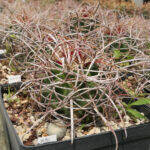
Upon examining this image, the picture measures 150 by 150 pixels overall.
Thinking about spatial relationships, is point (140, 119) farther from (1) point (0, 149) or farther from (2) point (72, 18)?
(2) point (72, 18)

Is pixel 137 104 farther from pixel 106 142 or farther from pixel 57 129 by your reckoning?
pixel 57 129

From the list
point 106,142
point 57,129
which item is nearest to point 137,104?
point 106,142

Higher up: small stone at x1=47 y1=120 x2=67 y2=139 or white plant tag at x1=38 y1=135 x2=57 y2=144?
white plant tag at x1=38 y1=135 x2=57 y2=144

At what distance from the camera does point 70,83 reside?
93cm

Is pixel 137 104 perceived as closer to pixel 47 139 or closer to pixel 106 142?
pixel 106 142

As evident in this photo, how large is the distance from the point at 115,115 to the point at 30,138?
1.40 feet

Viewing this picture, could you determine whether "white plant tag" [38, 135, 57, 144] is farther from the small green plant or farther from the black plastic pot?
the small green plant

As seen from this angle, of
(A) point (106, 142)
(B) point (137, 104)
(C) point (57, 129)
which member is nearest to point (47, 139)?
(C) point (57, 129)

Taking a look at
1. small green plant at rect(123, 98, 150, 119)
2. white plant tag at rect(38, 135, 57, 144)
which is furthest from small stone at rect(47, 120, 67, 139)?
small green plant at rect(123, 98, 150, 119)

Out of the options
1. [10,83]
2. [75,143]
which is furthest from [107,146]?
[10,83]

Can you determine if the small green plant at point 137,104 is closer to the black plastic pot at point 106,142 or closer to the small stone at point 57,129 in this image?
the black plastic pot at point 106,142

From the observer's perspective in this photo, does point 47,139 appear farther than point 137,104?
No

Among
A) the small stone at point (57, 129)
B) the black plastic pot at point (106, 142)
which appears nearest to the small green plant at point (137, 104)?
the black plastic pot at point (106, 142)

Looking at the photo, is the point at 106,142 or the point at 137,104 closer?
the point at 106,142
